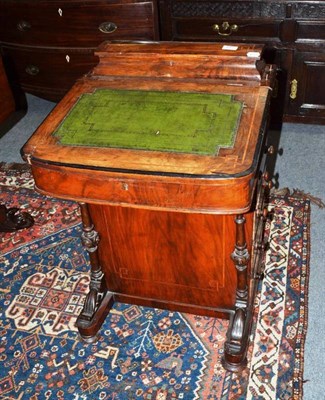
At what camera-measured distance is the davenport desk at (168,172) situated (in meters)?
1.59

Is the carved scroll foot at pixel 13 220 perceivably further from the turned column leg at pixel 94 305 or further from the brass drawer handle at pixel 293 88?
the brass drawer handle at pixel 293 88

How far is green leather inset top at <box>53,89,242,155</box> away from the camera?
167cm

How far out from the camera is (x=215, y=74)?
1981 mm

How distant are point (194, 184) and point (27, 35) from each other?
2456 millimetres

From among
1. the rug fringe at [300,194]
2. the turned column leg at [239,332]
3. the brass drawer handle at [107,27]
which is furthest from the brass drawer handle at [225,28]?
the turned column leg at [239,332]

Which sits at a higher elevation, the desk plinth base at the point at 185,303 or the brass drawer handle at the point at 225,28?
the brass drawer handle at the point at 225,28

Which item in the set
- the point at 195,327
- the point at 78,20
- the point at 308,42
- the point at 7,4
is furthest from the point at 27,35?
the point at 195,327

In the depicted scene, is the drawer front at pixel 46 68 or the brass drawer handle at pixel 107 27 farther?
the drawer front at pixel 46 68

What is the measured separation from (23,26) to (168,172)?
2380 mm

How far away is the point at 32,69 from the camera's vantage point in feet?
12.1

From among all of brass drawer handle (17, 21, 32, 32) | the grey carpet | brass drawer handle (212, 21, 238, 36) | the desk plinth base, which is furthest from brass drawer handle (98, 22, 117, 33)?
the desk plinth base

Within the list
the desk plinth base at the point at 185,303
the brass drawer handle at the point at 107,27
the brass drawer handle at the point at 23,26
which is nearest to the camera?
the desk plinth base at the point at 185,303

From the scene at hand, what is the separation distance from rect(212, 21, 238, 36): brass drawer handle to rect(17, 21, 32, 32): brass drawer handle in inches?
48.7

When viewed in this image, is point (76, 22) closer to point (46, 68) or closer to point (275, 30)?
point (46, 68)
